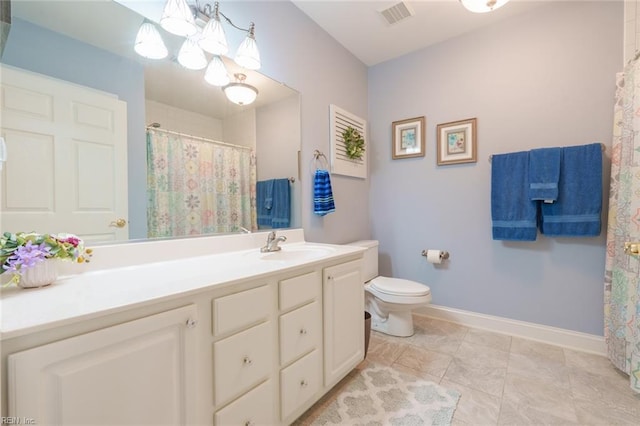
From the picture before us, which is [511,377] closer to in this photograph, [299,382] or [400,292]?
[400,292]

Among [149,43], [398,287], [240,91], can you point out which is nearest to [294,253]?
[398,287]

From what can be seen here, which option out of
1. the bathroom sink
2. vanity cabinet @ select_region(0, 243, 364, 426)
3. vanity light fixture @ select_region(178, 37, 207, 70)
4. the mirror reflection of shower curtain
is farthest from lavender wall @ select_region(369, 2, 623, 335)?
vanity light fixture @ select_region(178, 37, 207, 70)

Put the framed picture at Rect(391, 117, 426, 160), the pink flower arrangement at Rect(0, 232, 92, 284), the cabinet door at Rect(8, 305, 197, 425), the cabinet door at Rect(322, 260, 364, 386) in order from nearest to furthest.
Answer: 1. the cabinet door at Rect(8, 305, 197, 425)
2. the pink flower arrangement at Rect(0, 232, 92, 284)
3. the cabinet door at Rect(322, 260, 364, 386)
4. the framed picture at Rect(391, 117, 426, 160)

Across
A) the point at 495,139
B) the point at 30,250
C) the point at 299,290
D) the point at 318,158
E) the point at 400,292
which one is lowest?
the point at 400,292

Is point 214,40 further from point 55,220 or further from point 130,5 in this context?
point 55,220

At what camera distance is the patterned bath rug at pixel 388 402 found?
129cm

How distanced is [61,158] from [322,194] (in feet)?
4.75

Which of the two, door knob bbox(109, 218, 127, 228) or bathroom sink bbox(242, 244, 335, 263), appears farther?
bathroom sink bbox(242, 244, 335, 263)

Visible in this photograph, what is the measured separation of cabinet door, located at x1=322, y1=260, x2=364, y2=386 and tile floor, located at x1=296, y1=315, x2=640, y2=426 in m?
0.19

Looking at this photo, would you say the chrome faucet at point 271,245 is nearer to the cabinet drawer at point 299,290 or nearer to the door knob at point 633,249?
the cabinet drawer at point 299,290

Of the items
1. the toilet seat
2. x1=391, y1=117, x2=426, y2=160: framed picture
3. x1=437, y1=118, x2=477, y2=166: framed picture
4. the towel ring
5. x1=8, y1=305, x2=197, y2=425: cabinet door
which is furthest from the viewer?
x1=391, y1=117, x2=426, y2=160: framed picture

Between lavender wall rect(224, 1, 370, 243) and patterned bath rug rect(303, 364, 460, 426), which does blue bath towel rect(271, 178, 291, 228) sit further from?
patterned bath rug rect(303, 364, 460, 426)

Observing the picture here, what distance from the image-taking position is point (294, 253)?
166cm

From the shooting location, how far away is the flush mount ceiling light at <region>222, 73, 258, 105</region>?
5.22ft
